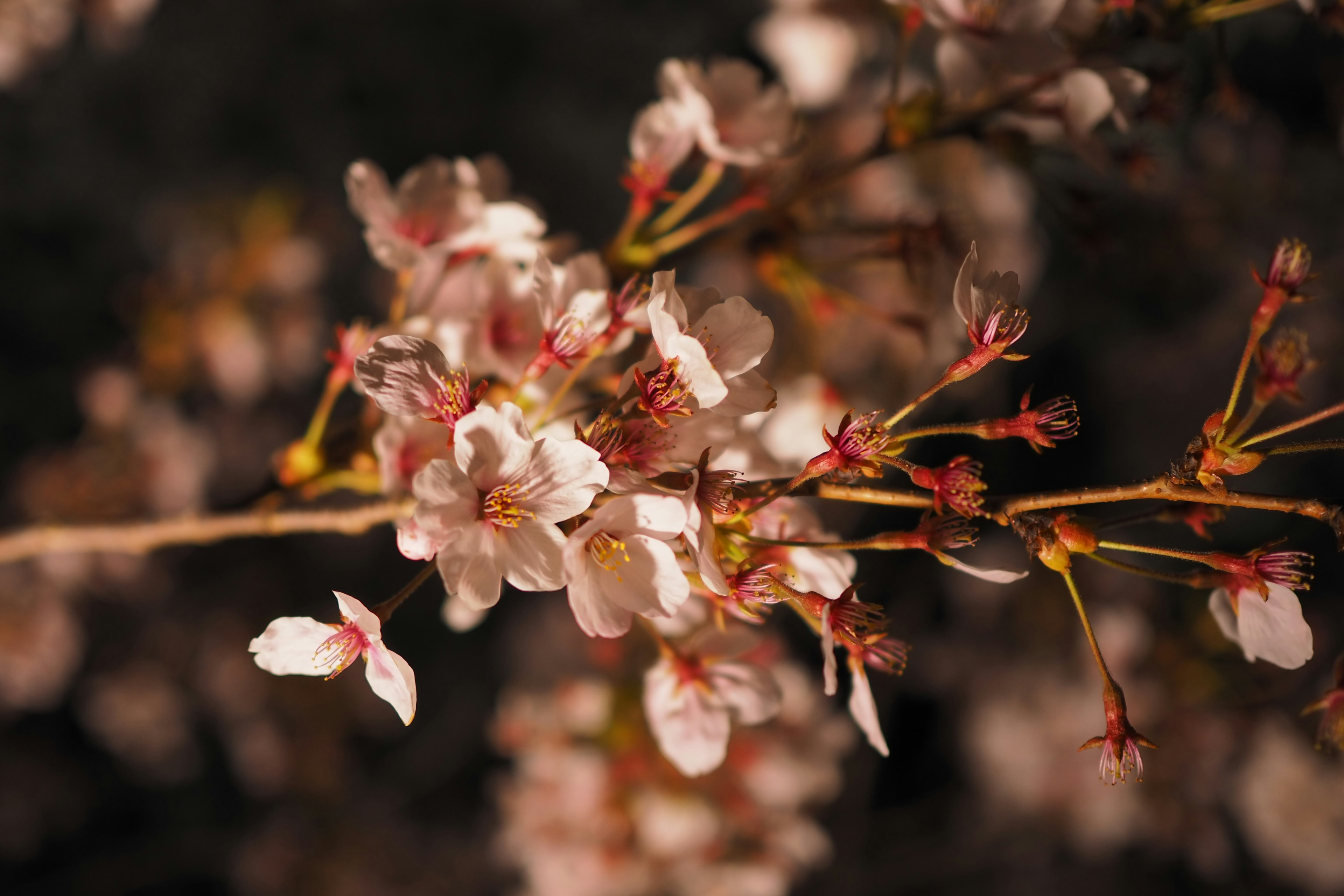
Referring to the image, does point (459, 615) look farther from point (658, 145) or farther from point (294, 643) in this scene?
point (658, 145)

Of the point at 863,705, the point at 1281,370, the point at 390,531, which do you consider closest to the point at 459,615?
the point at 863,705

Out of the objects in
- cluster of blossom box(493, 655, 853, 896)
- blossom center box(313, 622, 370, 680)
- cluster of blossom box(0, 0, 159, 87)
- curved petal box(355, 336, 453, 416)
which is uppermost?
cluster of blossom box(0, 0, 159, 87)

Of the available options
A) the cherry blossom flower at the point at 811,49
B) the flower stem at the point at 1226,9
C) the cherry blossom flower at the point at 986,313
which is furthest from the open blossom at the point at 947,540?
the cherry blossom flower at the point at 811,49

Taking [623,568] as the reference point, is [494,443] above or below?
above

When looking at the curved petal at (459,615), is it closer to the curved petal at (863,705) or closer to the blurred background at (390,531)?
the curved petal at (863,705)

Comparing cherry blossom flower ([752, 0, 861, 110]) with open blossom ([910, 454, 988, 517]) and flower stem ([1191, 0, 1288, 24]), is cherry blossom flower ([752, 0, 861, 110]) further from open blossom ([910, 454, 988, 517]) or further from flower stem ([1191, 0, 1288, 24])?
open blossom ([910, 454, 988, 517])

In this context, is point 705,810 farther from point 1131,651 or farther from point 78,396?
point 78,396

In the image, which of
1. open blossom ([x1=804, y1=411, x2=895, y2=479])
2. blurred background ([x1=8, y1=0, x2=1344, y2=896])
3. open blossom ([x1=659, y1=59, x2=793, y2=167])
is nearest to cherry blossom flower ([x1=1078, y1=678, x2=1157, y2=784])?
open blossom ([x1=804, y1=411, x2=895, y2=479])
